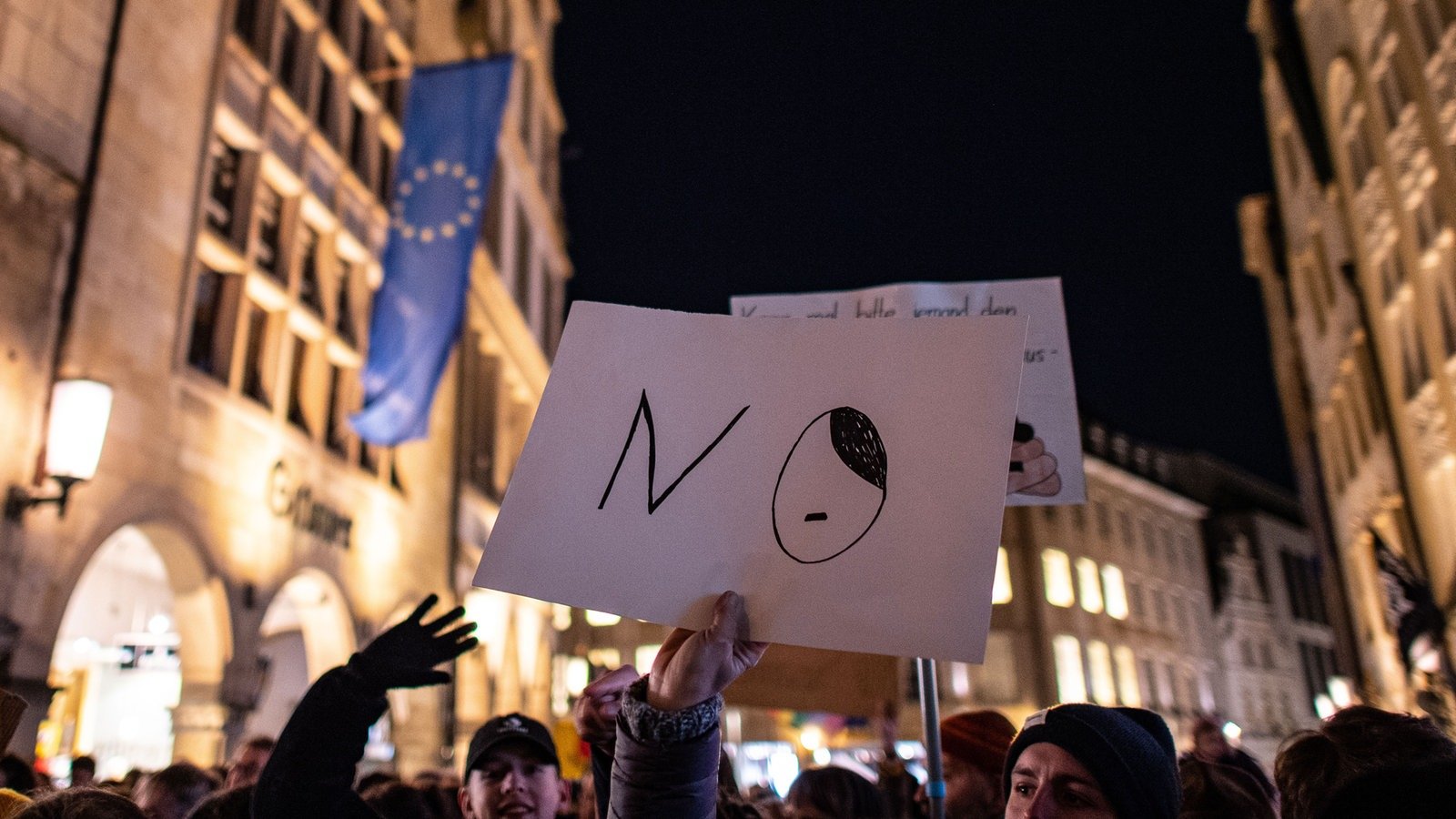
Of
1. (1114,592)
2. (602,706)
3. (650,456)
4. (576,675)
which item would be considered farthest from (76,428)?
(1114,592)

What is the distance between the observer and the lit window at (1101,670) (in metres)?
46.8

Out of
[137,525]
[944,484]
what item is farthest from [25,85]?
[944,484]

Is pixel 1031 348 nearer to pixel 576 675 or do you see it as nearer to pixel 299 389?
pixel 299 389

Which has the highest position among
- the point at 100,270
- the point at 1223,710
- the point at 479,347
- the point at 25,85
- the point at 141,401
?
the point at 479,347

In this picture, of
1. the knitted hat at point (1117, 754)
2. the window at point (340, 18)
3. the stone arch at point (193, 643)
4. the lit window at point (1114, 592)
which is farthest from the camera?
the lit window at point (1114, 592)

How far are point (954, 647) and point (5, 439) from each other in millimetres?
9863

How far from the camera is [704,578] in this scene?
215 centimetres

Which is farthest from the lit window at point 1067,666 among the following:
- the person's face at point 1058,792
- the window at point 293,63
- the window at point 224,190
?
the person's face at point 1058,792

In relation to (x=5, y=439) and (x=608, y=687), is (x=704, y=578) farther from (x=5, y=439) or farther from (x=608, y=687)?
(x=5, y=439)

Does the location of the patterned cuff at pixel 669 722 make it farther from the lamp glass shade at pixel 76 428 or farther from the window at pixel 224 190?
the window at pixel 224 190

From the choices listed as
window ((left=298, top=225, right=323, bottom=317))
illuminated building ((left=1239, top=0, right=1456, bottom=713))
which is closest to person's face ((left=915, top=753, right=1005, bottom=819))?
window ((left=298, top=225, right=323, bottom=317))

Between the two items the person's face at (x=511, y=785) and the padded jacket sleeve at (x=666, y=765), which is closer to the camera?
the padded jacket sleeve at (x=666, y=765)

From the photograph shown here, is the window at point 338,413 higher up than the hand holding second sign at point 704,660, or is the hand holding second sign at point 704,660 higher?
the window at point 338,413

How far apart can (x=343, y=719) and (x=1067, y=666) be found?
151 feet
